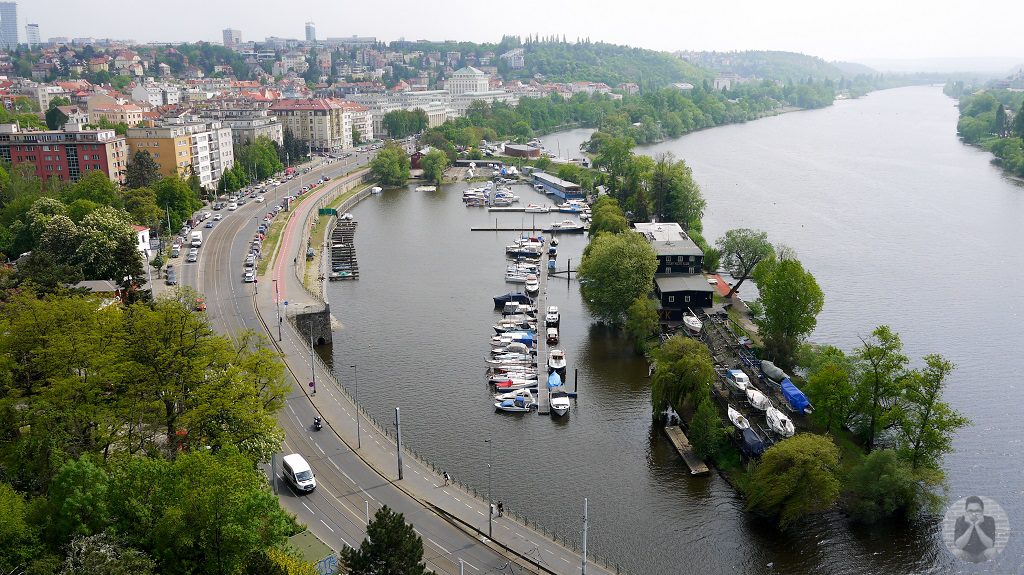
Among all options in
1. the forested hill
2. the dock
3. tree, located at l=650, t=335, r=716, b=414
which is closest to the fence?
tree, located at l=650, t=335, r=716, b=414

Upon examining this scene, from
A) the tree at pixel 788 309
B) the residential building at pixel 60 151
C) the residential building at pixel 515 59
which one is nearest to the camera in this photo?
the tree at pixel 788 309

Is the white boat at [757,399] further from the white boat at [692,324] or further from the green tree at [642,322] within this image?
the green tree at [642,322]

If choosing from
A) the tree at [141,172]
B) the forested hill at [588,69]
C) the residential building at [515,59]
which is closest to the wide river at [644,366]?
the tree at [141,172]

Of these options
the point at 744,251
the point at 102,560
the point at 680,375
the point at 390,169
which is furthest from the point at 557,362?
the point at 390,169

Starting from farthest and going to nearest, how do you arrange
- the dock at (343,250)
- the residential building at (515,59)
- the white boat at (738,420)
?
1. the residential building at (515,59)
2. the dock at (343,250)
3. the white boat at (738,420)

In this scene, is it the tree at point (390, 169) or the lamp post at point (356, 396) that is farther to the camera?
the tree at point (390, 169)

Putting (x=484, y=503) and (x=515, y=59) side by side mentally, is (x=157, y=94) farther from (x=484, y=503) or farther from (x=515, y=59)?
(x=515, y=59)
